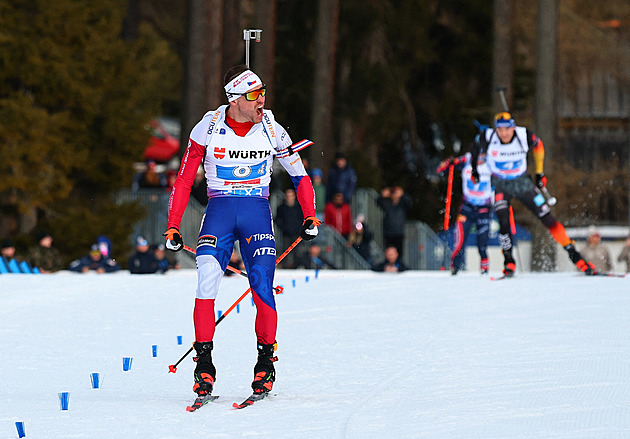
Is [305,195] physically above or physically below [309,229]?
above

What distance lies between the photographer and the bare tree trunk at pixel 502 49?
2562 centimetres

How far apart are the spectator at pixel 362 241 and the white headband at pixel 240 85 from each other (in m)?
13.2

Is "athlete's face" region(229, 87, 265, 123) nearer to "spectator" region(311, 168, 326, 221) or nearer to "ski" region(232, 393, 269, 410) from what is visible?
"ski" region(232, 393, 269, 410)

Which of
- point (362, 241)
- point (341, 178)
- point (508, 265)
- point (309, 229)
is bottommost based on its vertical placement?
point (508, 265)

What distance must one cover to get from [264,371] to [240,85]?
1770mm

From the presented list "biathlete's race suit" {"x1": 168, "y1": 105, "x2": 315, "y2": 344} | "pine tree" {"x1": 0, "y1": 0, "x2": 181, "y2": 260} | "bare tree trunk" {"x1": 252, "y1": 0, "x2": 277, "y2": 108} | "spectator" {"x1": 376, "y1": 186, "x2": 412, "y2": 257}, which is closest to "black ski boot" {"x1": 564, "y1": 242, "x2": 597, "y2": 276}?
"spectator" {"x1": 376, "y1": 186, "x2": 412, "y2": 257}

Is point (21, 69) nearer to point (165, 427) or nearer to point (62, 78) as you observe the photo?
point (62, 78)

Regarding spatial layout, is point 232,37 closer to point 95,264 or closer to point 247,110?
point 95,264

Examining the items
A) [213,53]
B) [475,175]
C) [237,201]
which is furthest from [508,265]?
[213,53]

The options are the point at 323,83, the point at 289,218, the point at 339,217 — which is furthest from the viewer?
the point at 323,83

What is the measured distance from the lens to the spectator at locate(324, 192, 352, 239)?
2212 centimetres

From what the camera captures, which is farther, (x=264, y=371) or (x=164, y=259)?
(x=164, y=259)

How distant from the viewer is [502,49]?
25.6 m

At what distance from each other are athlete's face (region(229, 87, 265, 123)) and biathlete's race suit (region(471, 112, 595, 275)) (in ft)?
21.3
